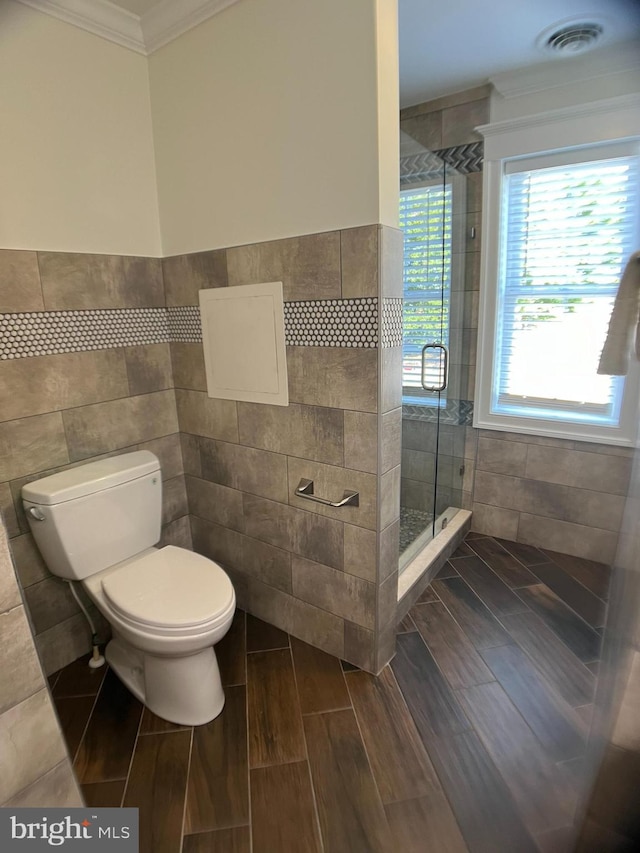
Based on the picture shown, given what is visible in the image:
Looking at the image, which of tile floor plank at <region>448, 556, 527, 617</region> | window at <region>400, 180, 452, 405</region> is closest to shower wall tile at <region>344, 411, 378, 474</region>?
window at <region>400, 180, 452, 405</region>

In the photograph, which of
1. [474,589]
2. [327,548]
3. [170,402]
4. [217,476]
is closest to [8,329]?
[170,402]

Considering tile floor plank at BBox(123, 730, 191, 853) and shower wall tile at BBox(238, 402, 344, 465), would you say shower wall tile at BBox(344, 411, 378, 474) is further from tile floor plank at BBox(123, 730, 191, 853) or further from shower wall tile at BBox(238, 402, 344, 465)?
tile floor plank at BBox(123, 730, 191, 853)

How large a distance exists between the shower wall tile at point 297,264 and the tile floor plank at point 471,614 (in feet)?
5.19

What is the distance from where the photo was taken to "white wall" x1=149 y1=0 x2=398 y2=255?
1359 mm

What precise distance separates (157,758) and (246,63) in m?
2.40

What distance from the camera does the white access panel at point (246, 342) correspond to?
1.72 meters

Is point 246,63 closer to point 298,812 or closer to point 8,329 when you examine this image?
point 8,329

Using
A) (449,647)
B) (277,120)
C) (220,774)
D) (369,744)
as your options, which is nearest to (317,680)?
(369,744)

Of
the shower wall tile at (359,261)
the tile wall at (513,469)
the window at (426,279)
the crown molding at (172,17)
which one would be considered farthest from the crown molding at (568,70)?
the shower wall tile at (359,261)

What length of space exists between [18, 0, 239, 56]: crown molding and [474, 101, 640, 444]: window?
1.59m

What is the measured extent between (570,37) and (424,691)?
Answer: 282 centimetres

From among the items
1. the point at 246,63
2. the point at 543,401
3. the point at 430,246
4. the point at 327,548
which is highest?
the point at 246,63

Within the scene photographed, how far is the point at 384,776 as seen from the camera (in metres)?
1.40

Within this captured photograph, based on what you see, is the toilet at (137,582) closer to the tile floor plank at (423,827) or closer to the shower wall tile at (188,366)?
the shower wall tile at (188,366)
